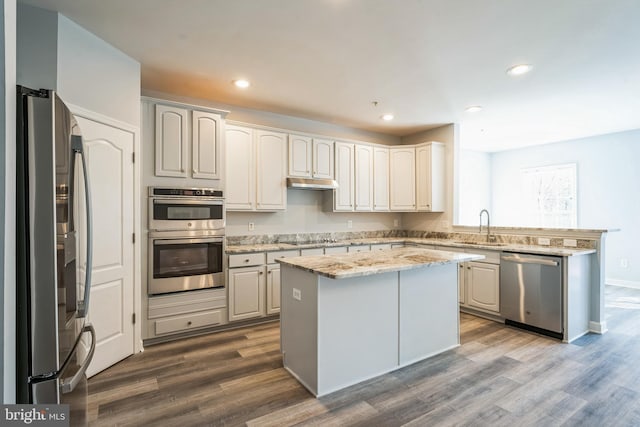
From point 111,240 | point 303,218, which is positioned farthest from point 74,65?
point 303,218

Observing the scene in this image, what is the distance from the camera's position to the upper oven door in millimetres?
3188

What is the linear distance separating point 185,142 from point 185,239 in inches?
39.7

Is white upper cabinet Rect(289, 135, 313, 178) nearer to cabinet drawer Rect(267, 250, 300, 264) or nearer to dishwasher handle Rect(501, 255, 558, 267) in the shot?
cabinet drawer Rect(267, 250, 300, 264)

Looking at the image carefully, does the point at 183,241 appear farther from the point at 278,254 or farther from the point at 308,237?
the point at 308,237

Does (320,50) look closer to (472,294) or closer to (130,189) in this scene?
(130,189)

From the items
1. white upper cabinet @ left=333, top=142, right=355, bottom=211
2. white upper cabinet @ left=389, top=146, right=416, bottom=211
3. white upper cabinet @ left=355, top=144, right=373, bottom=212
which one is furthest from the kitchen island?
white upper cabinet @ left=389, top=146, right=416, bottom=211

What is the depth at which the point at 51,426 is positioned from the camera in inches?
44.5

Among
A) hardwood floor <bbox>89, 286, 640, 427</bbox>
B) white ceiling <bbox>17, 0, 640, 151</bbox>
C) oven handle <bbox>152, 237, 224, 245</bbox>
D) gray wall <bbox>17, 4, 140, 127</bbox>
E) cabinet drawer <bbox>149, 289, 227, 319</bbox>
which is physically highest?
white ceiling <bbox>17, 0, 640, 151</bbox>

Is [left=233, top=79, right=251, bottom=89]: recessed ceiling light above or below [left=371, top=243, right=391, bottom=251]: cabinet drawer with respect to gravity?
above

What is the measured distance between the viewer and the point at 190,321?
3393mm

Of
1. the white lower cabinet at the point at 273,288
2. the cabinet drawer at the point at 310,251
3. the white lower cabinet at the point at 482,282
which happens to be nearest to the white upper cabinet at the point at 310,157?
the cabinet drawer at the point at 310,251

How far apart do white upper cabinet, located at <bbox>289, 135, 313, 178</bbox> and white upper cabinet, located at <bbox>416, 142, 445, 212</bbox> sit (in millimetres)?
1897

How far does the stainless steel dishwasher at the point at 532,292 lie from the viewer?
337 centimetres

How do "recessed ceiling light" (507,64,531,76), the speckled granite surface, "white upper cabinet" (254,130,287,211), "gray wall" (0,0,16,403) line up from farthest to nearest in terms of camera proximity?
"white upper cabinet" (254,130,287,211), the speckled granite surface, "recessed ceiling light" (507,64,531,76), "gray wall" (0,0,16,403)
